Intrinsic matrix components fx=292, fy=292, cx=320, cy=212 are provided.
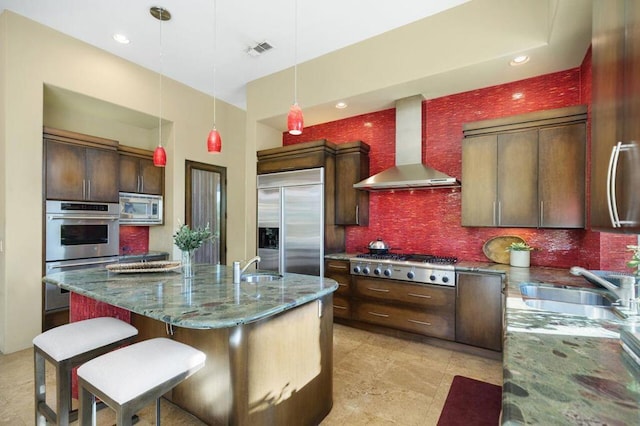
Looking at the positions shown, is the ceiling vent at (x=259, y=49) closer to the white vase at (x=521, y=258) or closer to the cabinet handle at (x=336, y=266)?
the cabinet handle at (x=336, y=266)

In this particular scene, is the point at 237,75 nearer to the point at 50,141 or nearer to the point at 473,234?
the point at 50,141

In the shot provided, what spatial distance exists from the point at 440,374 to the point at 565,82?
3.19m

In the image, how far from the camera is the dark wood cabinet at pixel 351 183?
4.00 meters

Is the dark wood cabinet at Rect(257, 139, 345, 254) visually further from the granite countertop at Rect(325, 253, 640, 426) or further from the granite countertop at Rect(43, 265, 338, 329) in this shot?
the granite countertop at Rect(325, 253, 640, 426)

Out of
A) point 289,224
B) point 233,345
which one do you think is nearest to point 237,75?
point 289,224

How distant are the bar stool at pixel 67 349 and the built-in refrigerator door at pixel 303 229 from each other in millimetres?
2349

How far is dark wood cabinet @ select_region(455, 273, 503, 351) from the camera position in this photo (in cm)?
→ 282

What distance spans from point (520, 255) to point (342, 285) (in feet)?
6.51

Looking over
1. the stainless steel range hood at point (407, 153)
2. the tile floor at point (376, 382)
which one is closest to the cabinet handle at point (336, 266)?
the tile floor at point (376, 382)

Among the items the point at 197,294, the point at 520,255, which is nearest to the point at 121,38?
the point at 197,294

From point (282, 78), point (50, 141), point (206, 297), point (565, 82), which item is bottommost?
point (206, 297)

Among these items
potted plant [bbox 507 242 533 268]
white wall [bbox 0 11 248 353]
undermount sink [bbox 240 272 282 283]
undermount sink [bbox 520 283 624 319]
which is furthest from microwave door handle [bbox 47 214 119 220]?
potted plant [bbox 507 242 533 268]

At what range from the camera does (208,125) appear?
16.6ft

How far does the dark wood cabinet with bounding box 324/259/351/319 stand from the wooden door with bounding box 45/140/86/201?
326 centimetres
